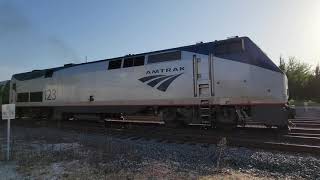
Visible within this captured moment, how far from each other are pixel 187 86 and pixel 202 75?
0.82 m

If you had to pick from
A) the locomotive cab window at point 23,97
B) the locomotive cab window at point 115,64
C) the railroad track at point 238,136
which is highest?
the locomotive cab window at point 115,64

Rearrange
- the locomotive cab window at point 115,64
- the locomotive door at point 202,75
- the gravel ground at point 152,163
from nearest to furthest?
the gravel ground at point 152,163 < the locomotive door at point 202,75 < the locomotive cab window at point 115,64

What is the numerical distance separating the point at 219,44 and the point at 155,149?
17.5 feet

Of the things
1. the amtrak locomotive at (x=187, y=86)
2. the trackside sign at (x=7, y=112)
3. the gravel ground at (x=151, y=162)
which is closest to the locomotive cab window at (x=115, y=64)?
the amtrak locomotive at (x=187, y=86)

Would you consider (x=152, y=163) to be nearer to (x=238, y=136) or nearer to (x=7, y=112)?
(x=7, y=112)

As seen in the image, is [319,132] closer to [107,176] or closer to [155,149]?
[155,149]

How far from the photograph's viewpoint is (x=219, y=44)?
14.8 m

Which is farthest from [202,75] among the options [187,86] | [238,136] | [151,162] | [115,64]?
[151,162]

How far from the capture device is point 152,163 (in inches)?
369

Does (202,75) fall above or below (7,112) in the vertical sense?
above

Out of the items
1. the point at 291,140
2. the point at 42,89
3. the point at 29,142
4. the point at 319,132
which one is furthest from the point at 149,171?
the point at 42,89

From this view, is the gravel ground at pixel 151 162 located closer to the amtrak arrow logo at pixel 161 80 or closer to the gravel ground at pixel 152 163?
the gravel ground at pixel 152 163

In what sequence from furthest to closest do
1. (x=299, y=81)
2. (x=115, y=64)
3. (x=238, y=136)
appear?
(x=299, y=81) → (x=115, y=64) → (x=238, y=136)

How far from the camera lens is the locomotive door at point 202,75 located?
14922mm
